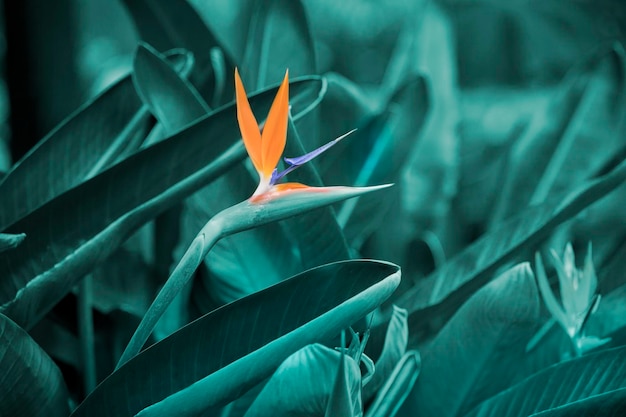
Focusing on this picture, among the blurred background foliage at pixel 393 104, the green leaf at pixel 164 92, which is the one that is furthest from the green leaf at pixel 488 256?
the green leaf at pixel 164 92

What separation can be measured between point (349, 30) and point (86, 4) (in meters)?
0.37

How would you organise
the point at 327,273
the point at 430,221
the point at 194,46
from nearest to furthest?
the point at 327,273 < the point at 194,46 < the point at 430,221

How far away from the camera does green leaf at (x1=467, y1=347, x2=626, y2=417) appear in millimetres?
503

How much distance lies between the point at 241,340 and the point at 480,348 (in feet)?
0.66

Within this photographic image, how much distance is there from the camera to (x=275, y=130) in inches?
13.5

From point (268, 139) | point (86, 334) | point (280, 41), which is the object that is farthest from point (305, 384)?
point (280, 41)

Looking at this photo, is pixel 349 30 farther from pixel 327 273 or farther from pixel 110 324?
pixel 327 273

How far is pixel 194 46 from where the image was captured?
795 millimetres

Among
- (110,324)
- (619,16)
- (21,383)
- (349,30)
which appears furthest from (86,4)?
(619,16)

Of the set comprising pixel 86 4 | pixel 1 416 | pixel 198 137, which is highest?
pixel 86 4

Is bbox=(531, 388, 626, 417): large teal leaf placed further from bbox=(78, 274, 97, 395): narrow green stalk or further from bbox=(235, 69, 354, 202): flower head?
bbox=(78, 274, 97, 395): narrow green stalk

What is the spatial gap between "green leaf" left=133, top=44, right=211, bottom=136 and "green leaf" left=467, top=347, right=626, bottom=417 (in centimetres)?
34

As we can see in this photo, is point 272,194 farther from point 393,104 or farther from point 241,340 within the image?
point 393,104

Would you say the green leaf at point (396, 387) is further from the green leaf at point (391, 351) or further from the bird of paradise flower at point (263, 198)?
the bird of paradise flower at point (263, 198)
